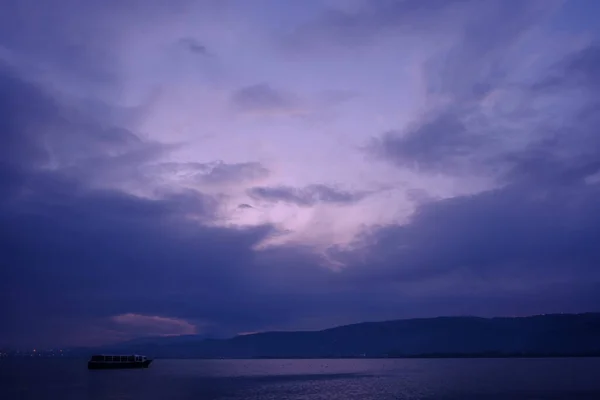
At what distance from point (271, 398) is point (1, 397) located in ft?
165

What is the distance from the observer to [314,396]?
318 ft

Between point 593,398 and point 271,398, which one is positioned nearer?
point 593,398

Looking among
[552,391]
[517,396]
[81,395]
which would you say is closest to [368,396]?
[517,396]

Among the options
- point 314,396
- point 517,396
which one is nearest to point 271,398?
point 314,396

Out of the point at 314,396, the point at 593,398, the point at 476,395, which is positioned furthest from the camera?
the point at 314,396

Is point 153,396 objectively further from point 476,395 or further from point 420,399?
point 476,395

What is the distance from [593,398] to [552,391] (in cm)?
1566

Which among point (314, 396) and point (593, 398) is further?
point (314, 396)

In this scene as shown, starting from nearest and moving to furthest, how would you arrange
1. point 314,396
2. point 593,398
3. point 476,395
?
1. point 593,398
2. point 476,395
3. point 314,396

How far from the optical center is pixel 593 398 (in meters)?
84.2

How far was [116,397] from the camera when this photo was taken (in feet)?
316

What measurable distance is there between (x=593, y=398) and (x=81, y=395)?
88655 millimetres

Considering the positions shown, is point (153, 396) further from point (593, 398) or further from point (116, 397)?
point (593, 398)

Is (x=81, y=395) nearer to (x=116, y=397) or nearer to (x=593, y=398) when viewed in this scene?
(x=116, y=397)
